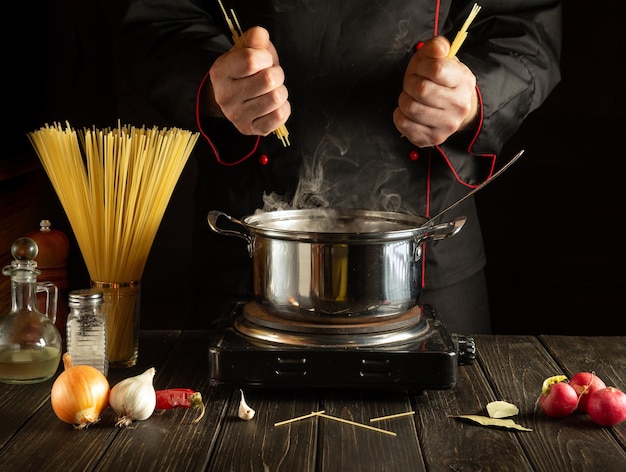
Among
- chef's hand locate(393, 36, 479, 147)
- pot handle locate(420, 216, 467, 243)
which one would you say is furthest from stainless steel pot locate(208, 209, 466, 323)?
chef's hand locate(393, 36, 479, 147)

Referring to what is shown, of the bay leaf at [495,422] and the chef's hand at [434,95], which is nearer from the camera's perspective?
the bay leaf at [495,422]

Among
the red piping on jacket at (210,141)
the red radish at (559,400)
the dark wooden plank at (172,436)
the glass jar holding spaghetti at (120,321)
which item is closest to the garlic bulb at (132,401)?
the dark wooden plank at (172,436)

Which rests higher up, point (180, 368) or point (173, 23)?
point (173, 23)

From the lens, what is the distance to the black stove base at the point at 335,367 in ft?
4.52

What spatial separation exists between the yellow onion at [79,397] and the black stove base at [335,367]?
185 mm

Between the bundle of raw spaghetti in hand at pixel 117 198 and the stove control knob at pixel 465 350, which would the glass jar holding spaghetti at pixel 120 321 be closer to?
the bundle of raw spaghetti in hand at pixel 117 198

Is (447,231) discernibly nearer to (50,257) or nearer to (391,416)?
(391,416)

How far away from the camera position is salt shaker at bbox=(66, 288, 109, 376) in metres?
1.45

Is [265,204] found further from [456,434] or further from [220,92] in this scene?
[456,434]

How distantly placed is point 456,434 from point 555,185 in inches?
77.8

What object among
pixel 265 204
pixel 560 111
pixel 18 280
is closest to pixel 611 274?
pixel 560 111

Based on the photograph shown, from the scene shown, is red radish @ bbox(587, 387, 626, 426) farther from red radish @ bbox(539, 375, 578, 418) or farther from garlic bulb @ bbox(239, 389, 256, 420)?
garlic bulb @ bbox(239, 389, 256, 420)

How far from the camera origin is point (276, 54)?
73.0 inches

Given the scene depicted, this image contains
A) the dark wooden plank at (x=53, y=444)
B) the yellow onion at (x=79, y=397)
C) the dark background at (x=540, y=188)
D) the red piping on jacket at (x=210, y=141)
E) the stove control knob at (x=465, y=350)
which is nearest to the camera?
the dark wooden plank at (x=53, y=444)
